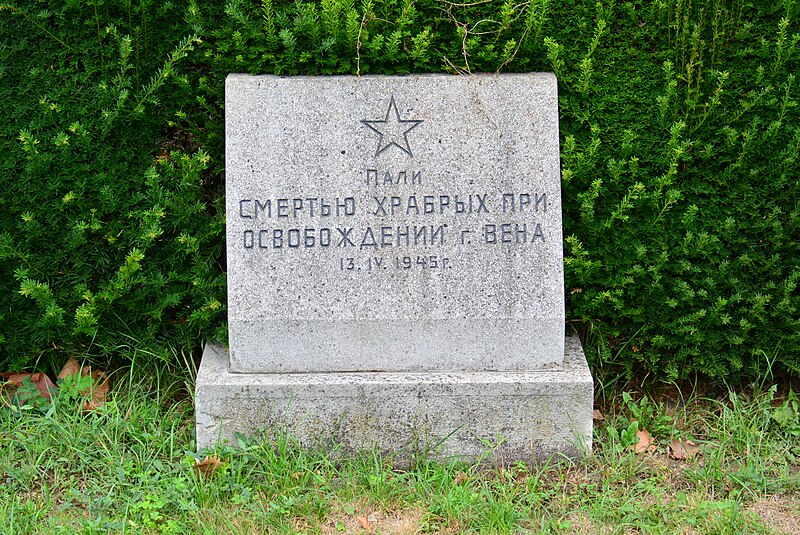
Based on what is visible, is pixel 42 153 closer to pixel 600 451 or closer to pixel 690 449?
pixel 600 451

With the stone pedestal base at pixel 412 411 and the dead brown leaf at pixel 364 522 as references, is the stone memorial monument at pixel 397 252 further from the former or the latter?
the dead brown leaf at pixel 364 522

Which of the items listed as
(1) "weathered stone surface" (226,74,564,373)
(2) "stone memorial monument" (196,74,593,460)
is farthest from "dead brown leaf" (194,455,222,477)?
(1) "weathered stone surface" (226,74,564,373)

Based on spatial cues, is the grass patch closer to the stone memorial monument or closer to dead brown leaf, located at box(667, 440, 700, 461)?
dead brown leaf, located at box(667, 440, 700, 461)

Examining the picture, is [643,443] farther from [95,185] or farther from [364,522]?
[95,185]

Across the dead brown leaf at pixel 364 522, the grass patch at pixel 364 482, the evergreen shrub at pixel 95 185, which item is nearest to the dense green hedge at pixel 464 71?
the evergreen shrub at pixel 95 185

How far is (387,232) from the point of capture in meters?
3.00

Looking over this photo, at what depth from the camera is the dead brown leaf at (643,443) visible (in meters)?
3.07

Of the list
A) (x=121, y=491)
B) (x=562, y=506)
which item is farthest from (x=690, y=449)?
(x=121, y=491)

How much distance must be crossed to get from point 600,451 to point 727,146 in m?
1.26

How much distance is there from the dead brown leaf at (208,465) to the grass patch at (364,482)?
2cm

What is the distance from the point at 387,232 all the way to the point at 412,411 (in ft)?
2.19

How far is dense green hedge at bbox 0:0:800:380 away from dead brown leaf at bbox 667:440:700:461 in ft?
1.10

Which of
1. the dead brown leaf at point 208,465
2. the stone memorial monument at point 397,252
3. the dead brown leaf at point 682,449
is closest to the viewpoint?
the dead brown leaf at point 208,465

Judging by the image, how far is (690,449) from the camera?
122 inches
